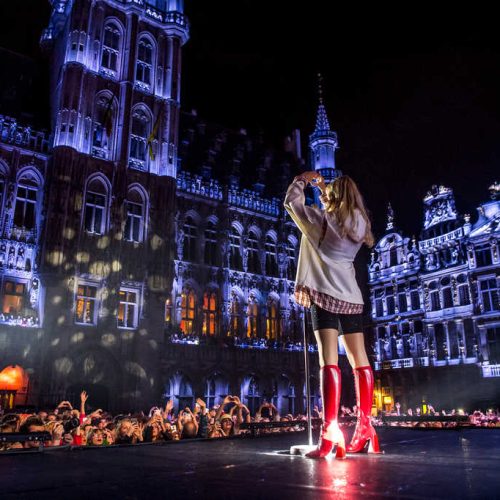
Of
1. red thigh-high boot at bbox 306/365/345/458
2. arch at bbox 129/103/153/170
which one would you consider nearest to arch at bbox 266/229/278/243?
arch at bbox 129/103/153/170

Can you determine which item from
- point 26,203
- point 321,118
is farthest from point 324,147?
point 26,203

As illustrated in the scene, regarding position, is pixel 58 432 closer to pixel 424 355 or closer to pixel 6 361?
pixel 6 361

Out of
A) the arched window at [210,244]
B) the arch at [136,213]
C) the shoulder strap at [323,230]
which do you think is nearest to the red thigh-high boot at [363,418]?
the shoulder strap at [323,230]

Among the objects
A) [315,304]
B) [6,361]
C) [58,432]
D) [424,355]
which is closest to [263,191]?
[424,355]

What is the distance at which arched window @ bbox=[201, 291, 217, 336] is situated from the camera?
27.0 m

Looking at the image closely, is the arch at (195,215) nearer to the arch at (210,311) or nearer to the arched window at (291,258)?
the arch at (210,311)

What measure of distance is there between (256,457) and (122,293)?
20.1m

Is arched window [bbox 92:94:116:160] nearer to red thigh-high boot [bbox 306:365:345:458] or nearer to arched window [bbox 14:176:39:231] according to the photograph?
arched window [bbox 14:176:39:231]

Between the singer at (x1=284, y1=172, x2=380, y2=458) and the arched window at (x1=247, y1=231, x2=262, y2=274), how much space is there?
80.4ft

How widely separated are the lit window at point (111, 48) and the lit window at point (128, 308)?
11.7 meters

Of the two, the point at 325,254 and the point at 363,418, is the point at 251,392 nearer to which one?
the point at 363,418

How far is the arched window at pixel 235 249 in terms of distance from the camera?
94.8 feet

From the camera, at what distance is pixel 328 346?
471 cm

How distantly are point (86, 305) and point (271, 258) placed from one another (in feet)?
41.2
